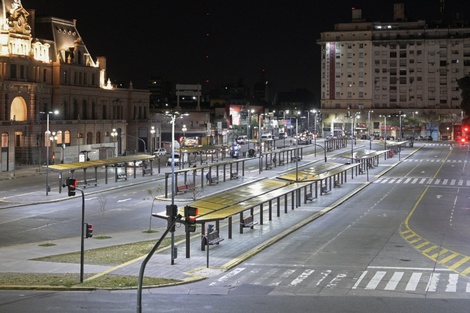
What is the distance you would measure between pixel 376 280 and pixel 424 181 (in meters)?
52.3

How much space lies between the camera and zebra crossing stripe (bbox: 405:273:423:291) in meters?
29.0

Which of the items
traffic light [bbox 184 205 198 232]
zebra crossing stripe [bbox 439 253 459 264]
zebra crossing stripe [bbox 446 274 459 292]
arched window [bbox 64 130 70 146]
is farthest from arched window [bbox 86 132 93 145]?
zebra crossing stripe [bbox 446 274 459 292]

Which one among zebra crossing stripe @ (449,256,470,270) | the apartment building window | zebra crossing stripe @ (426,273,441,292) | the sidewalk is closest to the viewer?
zebra crossing stripe @ (426,273,441,292)

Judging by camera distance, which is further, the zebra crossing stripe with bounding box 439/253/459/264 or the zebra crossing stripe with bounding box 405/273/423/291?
the zebra crossing stripe with bounding box 439/253/459/264

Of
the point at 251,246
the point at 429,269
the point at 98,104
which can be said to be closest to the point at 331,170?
the point at 251,246

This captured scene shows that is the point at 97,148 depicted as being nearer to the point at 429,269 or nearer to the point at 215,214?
the point at 215,214

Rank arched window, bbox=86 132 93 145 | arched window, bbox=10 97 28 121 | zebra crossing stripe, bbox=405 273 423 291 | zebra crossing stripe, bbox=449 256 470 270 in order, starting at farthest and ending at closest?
arched window, bbox=86 132 93 145 → arched window, bbox=10 97 28 121 → zebra crossing stripe, bbox=449 256 470 270 → zebra crossing stripe, bbox=405 273 423 291

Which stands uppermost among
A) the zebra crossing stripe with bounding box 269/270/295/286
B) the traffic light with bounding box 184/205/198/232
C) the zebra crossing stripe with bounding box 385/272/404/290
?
the traffic light with bounding box 184/205/198/232

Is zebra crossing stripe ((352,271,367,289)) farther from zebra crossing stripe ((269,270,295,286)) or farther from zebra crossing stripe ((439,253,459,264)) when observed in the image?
zebra crossing stripe ((439,253,459,264))

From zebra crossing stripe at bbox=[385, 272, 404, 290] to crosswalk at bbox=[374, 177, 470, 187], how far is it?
46810 mm

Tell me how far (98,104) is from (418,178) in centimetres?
5984

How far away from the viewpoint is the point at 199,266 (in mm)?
33594

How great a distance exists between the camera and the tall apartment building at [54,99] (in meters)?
96.9

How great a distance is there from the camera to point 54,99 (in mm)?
109062
